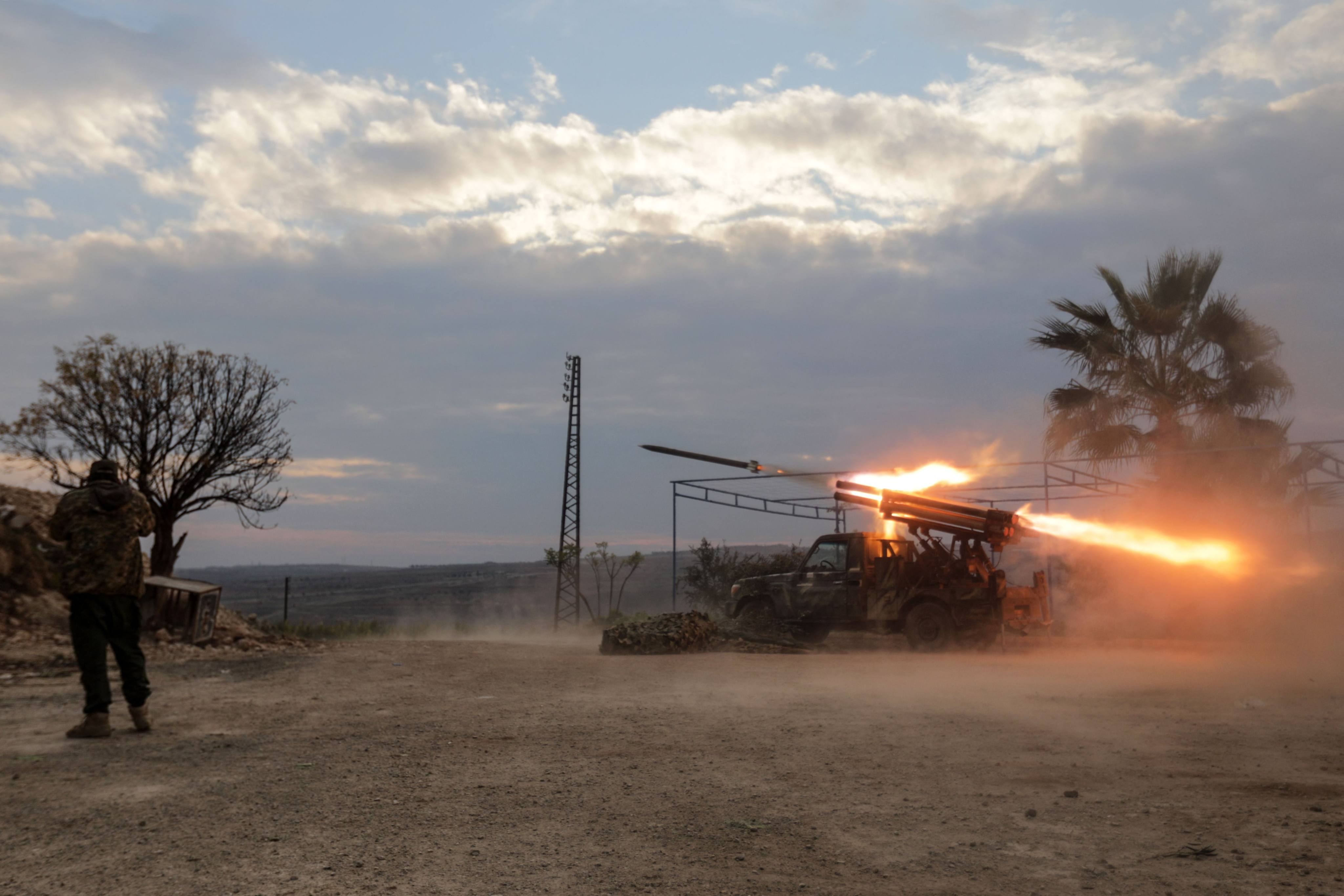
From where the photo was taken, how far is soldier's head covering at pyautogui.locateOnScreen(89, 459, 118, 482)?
6793 mm

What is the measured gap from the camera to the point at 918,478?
17.5 m

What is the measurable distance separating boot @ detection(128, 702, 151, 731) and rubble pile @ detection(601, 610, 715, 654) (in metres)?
8.36

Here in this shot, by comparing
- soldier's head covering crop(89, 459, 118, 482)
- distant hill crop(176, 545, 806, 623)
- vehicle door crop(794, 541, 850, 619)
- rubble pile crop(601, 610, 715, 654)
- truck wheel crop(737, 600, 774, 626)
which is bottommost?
distant hill crop(176, 545, 806, 623)

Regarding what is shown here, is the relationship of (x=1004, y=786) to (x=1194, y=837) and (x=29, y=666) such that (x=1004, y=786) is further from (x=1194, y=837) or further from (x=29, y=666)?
(x=29, y=666)

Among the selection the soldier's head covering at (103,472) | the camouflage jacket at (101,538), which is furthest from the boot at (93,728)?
the soldier's head covering at (103,472)

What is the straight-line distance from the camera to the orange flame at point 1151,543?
15.4 meters

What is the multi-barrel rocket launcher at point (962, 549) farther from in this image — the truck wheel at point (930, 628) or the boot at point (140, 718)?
the boot at point (140, 718)

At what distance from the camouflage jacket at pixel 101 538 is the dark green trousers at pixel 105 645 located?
9 cm

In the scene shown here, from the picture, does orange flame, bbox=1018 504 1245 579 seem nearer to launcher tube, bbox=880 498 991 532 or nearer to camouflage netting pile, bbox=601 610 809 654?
launcher tube, bbox=880 498 991 532

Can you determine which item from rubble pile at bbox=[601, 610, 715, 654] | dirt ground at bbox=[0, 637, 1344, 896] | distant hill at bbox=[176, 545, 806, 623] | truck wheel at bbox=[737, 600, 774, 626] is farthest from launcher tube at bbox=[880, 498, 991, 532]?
distant hill at bbox=[176, 545, 806, 623]

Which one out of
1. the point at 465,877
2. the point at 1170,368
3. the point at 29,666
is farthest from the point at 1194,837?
the point at 1170,368

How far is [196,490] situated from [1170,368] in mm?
19835

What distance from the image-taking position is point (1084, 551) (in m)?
17.8

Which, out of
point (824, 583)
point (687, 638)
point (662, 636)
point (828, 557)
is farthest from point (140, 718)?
point (828, 557)
